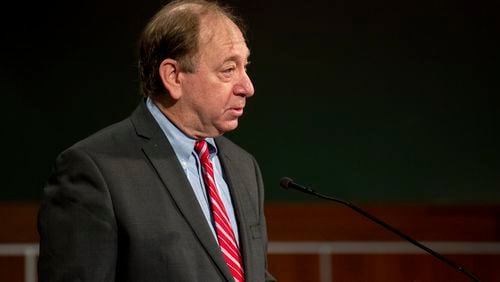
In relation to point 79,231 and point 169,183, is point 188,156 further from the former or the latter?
point 79,231

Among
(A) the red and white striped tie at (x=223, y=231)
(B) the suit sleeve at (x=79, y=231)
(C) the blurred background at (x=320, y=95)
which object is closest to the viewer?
(B) the suit sleeve at (x=79, y=231)

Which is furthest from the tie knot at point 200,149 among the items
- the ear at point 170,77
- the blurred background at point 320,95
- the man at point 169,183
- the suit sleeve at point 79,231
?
A: the blurred background at point 320,95

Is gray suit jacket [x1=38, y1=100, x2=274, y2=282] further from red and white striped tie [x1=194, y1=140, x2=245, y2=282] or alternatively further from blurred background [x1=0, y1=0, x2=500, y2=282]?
blurred background [x1=0, y1=0, x2=500, y2=282]

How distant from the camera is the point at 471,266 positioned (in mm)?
3568

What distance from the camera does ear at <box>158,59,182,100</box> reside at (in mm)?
1853

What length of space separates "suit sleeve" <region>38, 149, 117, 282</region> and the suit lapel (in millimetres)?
140

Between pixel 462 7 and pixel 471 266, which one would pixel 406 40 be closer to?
pixel 462 7

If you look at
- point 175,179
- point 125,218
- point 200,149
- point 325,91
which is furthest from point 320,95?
point 125,218

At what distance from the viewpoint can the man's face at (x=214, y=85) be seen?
1.85 metres

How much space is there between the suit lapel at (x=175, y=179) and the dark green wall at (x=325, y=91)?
2.15 metres

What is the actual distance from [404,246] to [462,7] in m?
1.11

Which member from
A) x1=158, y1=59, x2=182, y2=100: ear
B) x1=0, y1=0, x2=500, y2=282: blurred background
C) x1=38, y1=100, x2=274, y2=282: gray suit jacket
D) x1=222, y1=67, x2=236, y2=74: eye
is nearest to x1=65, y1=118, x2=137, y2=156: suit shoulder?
x1=38, y1=100, x2=274, y2=282: gray suit jacket

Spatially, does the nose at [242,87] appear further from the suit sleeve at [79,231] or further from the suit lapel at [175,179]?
the suit sleeve at [79,231]

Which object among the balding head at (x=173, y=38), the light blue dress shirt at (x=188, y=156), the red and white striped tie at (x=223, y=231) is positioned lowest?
the red and white striped tie at (x=223, y=231)
